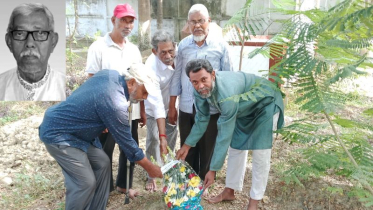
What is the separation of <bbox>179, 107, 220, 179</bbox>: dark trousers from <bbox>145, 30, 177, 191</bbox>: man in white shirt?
15 cm

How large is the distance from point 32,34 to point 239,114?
8.55ft

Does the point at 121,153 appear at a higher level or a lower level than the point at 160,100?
lower

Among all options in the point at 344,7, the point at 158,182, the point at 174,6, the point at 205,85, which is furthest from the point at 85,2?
the point at 344,7

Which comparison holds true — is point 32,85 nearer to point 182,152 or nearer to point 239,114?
point 182,152

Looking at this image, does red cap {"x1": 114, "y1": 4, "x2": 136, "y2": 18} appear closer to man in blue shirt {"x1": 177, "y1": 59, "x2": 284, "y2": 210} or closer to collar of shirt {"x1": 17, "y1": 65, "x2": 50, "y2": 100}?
man in blue shirt {"x1": 177, "y1": 59, "x2": 284, "y2": 210}

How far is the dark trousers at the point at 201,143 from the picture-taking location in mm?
3953

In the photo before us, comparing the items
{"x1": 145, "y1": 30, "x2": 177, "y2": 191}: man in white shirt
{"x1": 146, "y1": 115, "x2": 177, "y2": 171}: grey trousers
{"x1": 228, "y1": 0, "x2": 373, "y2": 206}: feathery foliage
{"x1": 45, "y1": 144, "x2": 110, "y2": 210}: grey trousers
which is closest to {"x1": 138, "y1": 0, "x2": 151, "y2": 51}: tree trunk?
{"x1": 145, "y1": 30, "x2": 177, "y2": 191}: man in white shirt

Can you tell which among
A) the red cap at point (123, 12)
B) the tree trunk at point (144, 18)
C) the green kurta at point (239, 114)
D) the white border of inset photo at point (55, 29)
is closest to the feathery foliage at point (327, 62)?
the green kurta at point (239, 114)

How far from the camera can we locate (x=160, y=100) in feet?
12.6

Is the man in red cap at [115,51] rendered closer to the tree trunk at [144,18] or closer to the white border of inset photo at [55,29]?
the white border of inset photo at [55,29]

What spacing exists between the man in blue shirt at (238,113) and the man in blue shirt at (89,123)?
1.47ft

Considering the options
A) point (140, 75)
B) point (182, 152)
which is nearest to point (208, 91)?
point (140, 75)

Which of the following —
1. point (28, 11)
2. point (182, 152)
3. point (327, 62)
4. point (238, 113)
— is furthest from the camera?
point (28, 11)

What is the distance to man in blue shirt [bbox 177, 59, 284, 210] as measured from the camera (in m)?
3.21
